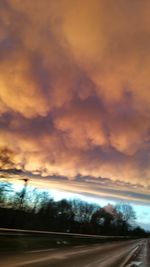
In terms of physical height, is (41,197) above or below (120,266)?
above

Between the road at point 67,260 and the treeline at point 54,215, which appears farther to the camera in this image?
the treeline at point 54,215

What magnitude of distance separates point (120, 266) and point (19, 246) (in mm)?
5893

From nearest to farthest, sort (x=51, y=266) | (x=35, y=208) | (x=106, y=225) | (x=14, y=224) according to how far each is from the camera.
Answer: (x=51, y=266) → (x=14, y=224) → (x=35, y=208) → (x=106, y=225)

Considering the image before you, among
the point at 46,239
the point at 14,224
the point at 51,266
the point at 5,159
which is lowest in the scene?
the point at 51,266

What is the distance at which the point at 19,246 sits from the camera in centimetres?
1994

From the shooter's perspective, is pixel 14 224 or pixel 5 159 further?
pixel 14 224

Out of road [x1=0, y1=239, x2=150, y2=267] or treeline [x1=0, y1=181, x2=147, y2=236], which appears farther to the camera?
treeline [x1=0, y1=181, x2=147, y2=236]

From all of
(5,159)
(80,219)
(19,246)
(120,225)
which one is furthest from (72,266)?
(120,225)

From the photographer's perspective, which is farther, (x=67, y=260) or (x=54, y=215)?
(x=54, y=215)

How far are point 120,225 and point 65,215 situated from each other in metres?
65.0

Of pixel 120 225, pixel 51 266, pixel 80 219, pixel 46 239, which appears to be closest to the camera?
pixel 51 266

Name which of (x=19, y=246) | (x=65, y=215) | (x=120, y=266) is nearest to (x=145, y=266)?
(x=120, y=266)

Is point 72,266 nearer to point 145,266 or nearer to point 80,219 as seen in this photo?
point 145,266

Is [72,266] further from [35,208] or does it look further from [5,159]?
[35,208]
